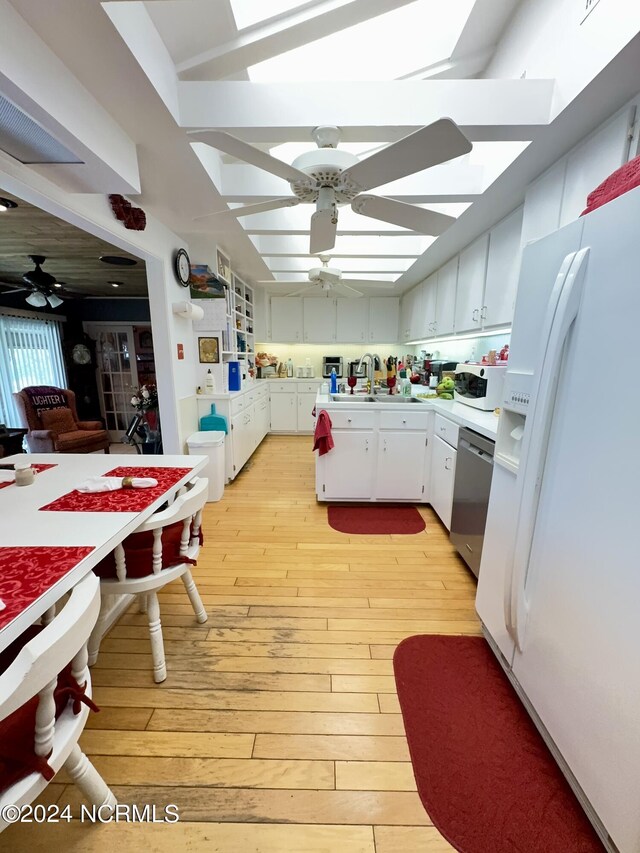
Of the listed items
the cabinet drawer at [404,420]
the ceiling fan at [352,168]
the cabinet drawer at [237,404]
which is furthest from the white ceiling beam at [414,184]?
the cabinet drawer at [237,404]

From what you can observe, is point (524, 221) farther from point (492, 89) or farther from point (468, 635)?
point (468, 635)

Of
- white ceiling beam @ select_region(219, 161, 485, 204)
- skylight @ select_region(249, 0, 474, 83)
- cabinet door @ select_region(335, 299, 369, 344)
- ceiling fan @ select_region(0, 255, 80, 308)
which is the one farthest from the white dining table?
cabinet door @ select_region(335, 299, 369, 344)

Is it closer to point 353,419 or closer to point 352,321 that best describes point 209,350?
point 353,419

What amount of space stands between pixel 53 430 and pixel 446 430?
188 inches

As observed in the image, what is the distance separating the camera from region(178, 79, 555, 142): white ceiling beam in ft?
5.16

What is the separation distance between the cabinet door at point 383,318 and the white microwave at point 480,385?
3071mm

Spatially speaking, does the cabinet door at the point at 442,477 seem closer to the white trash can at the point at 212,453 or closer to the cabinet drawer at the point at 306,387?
the white trash can at the point at 212,453

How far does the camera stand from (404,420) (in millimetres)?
2906

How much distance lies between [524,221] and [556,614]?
2266 mm

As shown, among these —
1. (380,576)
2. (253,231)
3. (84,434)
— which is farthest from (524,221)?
(84,434)

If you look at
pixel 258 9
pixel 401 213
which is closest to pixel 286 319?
pixel 401 213

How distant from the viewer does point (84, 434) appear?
455 centimetres

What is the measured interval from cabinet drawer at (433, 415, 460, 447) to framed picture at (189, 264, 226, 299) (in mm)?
2513

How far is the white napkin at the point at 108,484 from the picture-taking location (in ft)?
4.56
